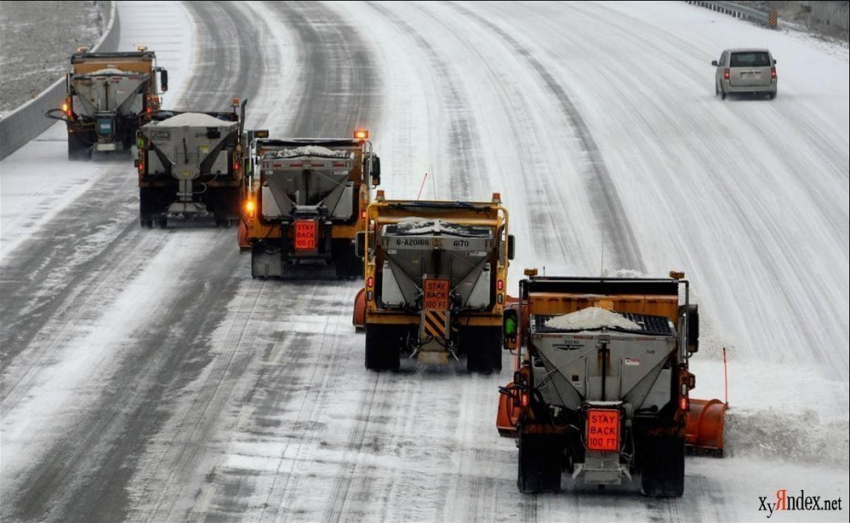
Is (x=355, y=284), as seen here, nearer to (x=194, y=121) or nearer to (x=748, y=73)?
(x=194, y=121)

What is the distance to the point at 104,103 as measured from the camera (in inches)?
1316

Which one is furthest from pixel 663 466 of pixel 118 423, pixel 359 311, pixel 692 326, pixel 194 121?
pixel 194 121

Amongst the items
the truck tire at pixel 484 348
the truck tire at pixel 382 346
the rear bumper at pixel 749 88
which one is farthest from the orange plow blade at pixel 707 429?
the rear bumper at pixel 749 88

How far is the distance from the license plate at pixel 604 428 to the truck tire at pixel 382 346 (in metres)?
5.26

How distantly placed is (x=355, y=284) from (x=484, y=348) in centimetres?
504

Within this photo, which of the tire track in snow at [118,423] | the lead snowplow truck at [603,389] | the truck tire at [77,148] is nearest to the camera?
the lead snowplow truck at [603,389]

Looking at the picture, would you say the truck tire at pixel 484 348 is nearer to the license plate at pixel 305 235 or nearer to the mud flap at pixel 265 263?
the license plate at pixel 305 235

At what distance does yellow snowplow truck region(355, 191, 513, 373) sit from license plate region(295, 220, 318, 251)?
405 cm

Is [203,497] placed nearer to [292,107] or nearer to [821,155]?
[821,155]

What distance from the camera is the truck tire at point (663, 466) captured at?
50.4 feet

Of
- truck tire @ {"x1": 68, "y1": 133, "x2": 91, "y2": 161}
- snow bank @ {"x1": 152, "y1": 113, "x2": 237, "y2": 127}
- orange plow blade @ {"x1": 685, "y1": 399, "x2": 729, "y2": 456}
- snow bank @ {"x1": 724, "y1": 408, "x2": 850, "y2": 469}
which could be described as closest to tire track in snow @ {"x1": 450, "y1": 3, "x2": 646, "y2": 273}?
snow bank @ {"x1": 152, "y1": 113, "x2": 237, "y2": 127}

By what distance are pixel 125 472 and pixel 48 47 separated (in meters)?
33.9

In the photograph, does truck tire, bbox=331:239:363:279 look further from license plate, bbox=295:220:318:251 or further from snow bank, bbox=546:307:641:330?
snow bank, bbox=546:307:641:330

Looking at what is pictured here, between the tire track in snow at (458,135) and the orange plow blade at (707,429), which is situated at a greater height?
the tire track in snow at (458,135)
